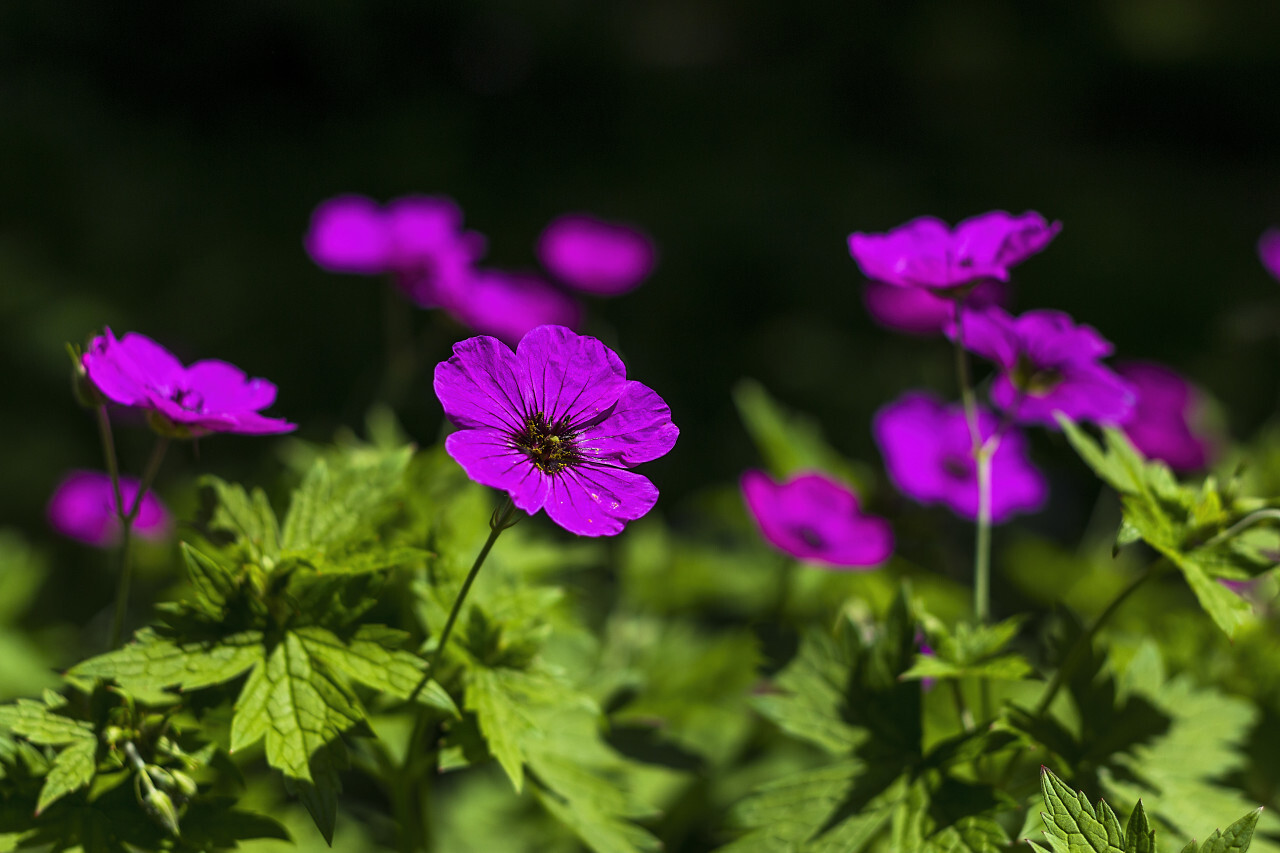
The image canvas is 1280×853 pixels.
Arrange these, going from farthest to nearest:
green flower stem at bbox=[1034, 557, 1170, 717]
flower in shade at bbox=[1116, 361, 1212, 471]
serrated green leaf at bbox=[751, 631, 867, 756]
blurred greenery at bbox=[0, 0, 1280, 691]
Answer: blurred greenery at bbox=[0, 0, 1280, 691]
flower in shade at bbox=[1116, 361, 1212, 471]
serrated green leaf at bbox=[751, 631, 867, 756]
green flower stem at bbox=[1034, 557, 1170, 717]

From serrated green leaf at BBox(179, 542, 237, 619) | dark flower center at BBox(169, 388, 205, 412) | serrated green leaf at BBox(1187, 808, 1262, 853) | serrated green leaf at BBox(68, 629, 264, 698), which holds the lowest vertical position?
serrated green leaf at BBox(1187, 808, 1262, 853)

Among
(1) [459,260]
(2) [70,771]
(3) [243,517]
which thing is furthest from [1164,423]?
(2) [70,771]

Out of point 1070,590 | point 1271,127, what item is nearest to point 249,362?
point 1070,590

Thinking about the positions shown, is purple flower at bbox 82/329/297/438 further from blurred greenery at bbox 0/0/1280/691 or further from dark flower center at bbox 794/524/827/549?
blurred greenery at bbox 0/0/1280/691

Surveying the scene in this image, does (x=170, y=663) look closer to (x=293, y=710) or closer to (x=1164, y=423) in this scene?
(x=293, y=710)

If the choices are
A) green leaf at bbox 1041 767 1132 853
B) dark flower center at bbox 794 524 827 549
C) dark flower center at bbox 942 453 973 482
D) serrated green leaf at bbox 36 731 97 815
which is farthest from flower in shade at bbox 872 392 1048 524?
serrated green leaf at bbox 36 731 97 815

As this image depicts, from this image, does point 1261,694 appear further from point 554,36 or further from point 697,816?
point 554,36

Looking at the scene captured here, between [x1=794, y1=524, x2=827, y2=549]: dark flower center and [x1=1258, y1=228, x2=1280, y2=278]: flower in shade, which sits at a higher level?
[x1=1258, y1=228, x2=1280, y2=278]: flower in shade
